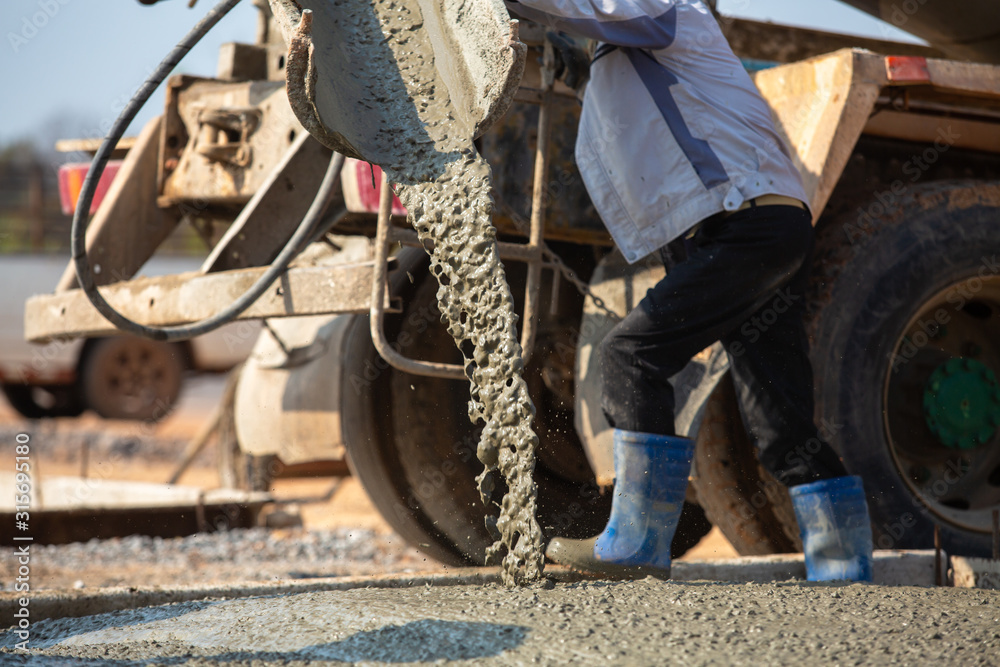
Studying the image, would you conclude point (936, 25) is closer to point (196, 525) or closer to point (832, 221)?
point (832, 221)

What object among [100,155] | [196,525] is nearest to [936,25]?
[100,155]

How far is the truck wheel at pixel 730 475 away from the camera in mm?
2871

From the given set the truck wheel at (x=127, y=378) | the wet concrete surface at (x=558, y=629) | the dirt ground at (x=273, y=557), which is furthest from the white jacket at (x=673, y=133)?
the truck wheel at (x=127, y=378)

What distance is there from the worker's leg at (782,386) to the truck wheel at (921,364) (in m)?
0.18

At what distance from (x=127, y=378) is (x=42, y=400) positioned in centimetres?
139

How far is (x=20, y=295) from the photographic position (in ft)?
35.9

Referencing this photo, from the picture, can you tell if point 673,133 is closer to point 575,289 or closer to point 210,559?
point 575,289

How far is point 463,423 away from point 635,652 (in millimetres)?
1781

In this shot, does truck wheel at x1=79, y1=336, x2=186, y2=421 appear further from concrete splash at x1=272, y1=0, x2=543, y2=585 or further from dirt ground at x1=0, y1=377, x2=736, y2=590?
concrete splash at x1=272, y1=0, x2=543, y2=585

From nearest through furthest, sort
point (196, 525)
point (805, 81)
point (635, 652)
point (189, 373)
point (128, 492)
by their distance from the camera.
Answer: point (635, 652)
point (805, 81)
point (196, 525)
point (128, 492)
point (189, 373)

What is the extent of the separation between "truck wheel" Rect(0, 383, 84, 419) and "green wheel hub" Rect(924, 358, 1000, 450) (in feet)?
28.9

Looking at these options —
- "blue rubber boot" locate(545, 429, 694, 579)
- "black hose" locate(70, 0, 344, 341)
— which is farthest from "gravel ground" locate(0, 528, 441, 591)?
"blue rubber boot" locate(545, 429, 694, 579)

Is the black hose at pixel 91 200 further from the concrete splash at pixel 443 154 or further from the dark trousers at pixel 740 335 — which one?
the dark trousers at pixel 740 335

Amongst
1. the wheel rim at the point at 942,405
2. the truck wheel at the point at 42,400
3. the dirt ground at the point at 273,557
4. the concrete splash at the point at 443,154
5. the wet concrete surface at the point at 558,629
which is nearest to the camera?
the wet concrete surface at the point at 558,629
